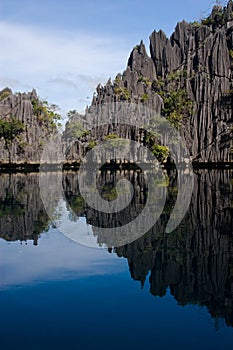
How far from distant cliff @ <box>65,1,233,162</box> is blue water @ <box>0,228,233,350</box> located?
66752 mm

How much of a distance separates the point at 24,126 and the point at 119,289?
253 feet

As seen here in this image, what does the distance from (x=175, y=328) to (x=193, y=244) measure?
17.9 feet

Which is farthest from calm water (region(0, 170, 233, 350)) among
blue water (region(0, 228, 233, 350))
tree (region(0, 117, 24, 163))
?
tree (region(0, 117, 24, 163))

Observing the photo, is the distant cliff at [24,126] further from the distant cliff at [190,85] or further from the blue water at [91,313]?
the blue water at [91,313]

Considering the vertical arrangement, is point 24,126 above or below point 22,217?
above

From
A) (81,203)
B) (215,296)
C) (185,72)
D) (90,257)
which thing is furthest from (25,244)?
(185,72)

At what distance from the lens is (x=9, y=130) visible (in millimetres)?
79250

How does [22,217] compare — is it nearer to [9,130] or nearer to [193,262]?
[193,262]

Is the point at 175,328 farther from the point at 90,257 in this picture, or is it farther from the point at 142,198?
the point at 142,198

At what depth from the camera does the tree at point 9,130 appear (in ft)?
260

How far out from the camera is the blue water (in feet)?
20.9

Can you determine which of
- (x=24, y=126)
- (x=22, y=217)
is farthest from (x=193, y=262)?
(x=24, y=126)

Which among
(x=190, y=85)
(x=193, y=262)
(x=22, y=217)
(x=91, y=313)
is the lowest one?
(x=91, y=313)

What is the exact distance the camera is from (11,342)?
252 inches
